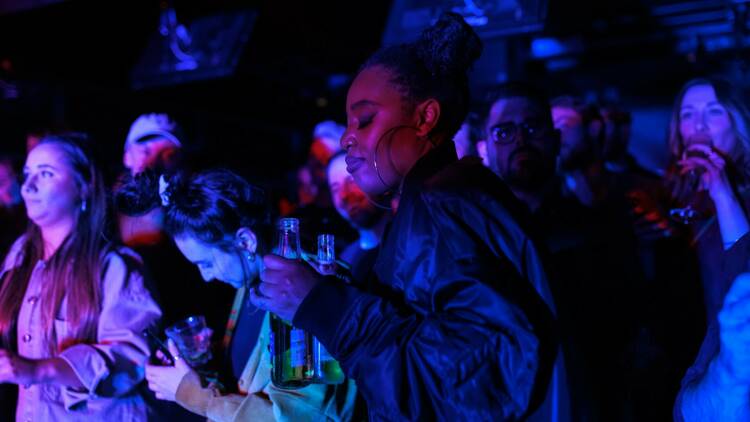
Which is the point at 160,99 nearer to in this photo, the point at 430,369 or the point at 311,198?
the point at 311,198

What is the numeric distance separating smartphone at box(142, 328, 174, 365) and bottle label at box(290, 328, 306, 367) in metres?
0.75

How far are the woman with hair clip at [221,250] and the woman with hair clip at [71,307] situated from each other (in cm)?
30

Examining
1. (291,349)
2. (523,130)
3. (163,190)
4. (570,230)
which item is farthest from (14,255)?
(570,230)

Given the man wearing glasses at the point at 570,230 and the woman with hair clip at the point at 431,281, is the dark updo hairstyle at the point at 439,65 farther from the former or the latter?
the man wearing glasses at the point at 570,230

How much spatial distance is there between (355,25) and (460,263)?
5.26 meters

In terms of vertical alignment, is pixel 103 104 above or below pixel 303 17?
below

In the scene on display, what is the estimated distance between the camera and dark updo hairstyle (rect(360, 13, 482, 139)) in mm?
1579

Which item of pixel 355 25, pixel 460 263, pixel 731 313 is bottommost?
pixel 731 313

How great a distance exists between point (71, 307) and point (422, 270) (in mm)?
1725

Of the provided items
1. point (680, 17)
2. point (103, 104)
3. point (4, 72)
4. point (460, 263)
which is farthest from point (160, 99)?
point (460, 263)

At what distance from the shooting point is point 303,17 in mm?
5977

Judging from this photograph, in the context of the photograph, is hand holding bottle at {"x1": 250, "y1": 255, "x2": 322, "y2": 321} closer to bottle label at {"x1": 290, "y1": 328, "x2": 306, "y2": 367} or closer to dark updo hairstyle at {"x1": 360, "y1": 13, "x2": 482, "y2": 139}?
bottle label at {"x1": 290, "y1": 328, "x2": 306, "y2": 367}

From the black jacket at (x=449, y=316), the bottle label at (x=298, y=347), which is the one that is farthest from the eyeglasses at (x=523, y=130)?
the bottle label at (x=298, y=347)

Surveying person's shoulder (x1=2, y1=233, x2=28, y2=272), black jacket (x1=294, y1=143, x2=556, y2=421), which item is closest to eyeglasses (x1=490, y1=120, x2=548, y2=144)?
black jacket (x1=294, y1=143, x2=556, y2=421)
